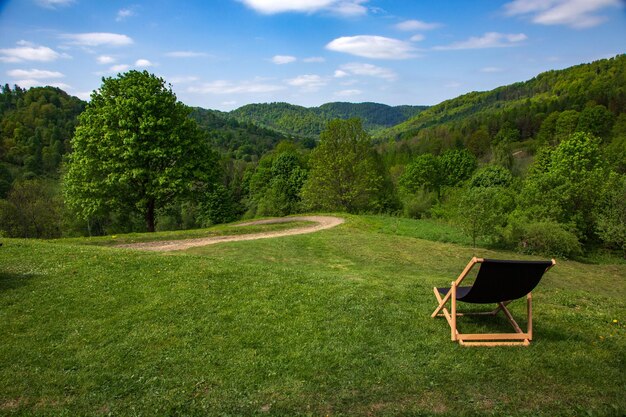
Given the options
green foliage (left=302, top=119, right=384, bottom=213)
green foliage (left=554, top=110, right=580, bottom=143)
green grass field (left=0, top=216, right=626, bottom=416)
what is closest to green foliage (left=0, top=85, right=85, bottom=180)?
green foliage (left=302, top=119, right=384, bottom=213)

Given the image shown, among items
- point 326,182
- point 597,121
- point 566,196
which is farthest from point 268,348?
point 597,121

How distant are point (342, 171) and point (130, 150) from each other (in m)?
22.7

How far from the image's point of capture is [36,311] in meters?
8.23

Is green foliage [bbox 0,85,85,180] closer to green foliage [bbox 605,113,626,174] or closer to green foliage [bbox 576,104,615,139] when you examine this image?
green foliage [bbox 605,113,626,174]

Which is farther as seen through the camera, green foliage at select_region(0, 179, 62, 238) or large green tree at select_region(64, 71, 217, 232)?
green foliage at select_region(0, 179, 62, 238)

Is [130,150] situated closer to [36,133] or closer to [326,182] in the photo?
[326,182]

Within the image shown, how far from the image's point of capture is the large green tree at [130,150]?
83.3ft

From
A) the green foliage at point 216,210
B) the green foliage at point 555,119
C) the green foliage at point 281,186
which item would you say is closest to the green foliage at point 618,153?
the green foliage at point 555,119

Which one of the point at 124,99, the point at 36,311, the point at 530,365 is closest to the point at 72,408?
the point at 36,311

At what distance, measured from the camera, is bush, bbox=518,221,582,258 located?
26.0m

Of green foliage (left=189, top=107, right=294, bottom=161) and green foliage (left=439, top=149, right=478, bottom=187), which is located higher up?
green foliage (left=189, top=107, right=294, bottom=161)

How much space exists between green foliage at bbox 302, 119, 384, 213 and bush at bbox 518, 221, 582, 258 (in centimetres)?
1752

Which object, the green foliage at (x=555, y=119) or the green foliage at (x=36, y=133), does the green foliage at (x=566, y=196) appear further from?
the green foliage at (x=36, y=133)

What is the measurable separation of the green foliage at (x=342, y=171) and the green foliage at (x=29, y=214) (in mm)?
31438
